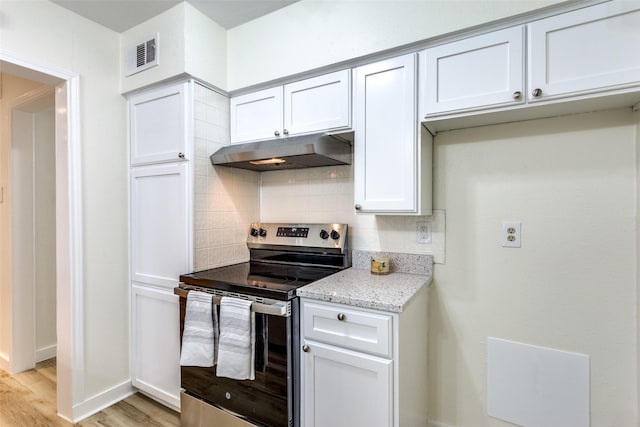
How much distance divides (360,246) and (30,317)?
278 cm

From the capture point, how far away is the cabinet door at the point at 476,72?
4.51 ft

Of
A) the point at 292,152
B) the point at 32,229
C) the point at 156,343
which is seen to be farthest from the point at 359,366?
the point at 32,229

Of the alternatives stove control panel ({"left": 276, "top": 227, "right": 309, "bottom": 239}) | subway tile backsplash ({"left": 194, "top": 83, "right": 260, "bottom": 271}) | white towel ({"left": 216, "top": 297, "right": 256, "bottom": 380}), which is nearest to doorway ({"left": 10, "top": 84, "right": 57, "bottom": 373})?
subway tile backsplash ({"left": 194, "top": 83, "right": 260, "bottom": 271})

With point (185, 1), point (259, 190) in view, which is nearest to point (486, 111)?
point (259, 190)

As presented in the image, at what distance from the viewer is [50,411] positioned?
2.05 m

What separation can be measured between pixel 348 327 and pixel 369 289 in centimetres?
21

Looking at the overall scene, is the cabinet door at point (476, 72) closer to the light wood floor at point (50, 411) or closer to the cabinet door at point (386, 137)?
the cabinet door at point (386, 137)

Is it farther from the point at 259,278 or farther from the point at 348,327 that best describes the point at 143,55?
the point at 348,327

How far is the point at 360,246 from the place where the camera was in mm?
2037

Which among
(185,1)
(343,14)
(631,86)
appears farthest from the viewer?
(185,1)

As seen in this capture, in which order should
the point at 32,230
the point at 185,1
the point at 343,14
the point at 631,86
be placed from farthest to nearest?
the point at 32,230 < the point at 185,1 < the point at 343,14 < the point at 631,86

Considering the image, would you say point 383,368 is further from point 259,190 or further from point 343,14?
point 343,14

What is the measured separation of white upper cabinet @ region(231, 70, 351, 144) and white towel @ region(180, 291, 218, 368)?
1.05 metres

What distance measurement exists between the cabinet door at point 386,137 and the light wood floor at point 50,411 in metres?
1.83
